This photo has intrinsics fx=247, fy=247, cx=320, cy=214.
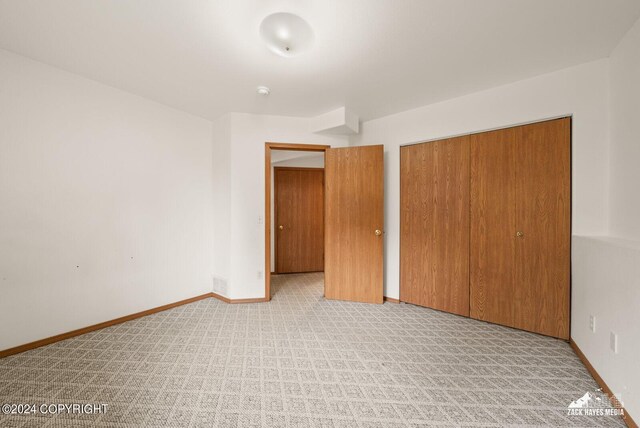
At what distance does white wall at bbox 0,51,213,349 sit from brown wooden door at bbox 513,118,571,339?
147 inches

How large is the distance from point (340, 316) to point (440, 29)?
2.73m

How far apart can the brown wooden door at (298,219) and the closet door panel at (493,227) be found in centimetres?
290

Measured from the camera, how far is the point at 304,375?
5.76 ft

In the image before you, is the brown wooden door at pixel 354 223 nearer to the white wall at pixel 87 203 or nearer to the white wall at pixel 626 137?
the white wall at pixel 87 203

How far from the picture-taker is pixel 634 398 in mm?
1294

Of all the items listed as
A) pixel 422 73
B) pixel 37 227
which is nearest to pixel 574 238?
pixel 422 73

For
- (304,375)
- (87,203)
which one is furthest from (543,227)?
(87,203)

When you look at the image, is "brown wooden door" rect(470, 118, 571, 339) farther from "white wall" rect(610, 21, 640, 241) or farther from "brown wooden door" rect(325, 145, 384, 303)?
"brown wooden door" rect(325, 145, 384, 303)

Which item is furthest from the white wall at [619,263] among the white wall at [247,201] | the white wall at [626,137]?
the white wall at [247,201]

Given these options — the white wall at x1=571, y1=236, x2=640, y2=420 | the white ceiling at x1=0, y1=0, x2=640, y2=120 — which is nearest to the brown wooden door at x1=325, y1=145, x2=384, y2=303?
the white ceiling at x1=0, y1=0, x2=640, y2=120

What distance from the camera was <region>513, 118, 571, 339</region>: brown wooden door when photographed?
2.21 metres

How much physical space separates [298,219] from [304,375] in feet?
11.1

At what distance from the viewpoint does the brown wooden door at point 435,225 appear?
9.04 ft

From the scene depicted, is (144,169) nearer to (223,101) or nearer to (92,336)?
(223,101)
